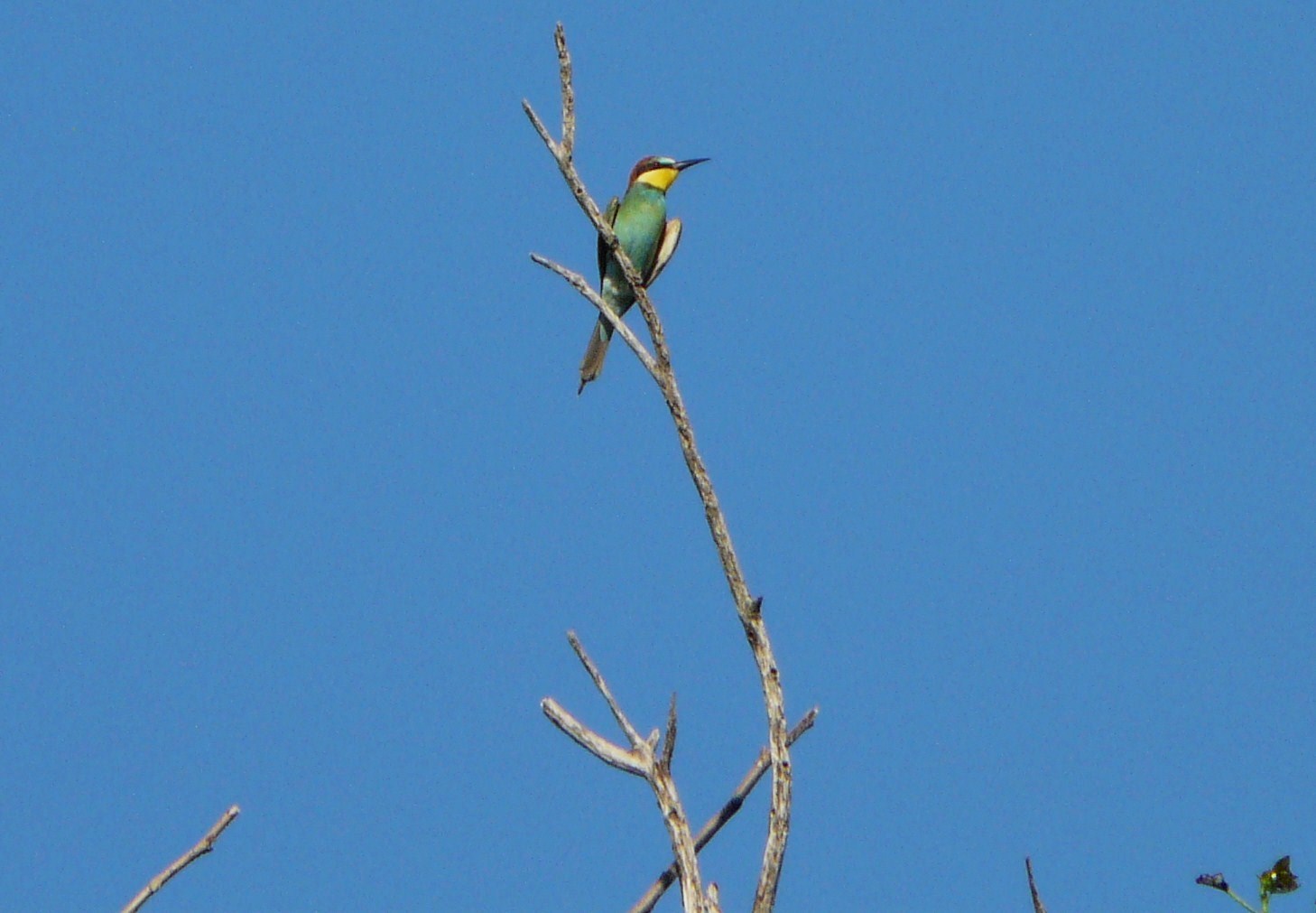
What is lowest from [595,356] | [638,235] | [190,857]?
[190,857]

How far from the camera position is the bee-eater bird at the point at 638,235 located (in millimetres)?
7719

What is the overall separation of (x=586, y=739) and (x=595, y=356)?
161 inches

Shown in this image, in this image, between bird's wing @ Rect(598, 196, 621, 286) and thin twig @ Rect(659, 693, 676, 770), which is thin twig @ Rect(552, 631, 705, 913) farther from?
bird's wing @ Rect(598, 196, 621, 286)

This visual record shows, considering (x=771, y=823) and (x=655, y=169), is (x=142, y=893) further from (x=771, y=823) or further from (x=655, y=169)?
(x=655, y=169)

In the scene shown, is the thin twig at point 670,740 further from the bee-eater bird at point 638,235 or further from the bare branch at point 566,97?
the bee-eater bird at point 638,235

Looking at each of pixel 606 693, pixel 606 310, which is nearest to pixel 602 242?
pixel 606 310

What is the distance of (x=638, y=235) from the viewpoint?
325 inches

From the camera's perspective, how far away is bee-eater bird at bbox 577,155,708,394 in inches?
304

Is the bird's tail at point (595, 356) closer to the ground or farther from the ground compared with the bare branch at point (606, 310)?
farther from the ground

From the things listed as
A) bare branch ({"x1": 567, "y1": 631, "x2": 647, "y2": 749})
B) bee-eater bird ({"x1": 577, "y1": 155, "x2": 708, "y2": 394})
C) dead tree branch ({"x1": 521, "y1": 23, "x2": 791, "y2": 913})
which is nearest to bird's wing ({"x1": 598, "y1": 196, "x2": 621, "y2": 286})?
bee-eater bird ({"x1": 577, "y1": 155, "x2": 708, "y2": 394})

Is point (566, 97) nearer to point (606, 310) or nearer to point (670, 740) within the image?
point (606, 310)

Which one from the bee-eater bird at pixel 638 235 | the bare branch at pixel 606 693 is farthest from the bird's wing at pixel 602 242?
the bare branch at pixel 606 693

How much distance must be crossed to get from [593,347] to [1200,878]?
18.7 ft

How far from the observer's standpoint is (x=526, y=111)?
4.96 metres
